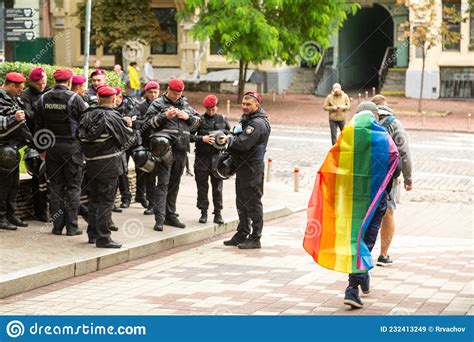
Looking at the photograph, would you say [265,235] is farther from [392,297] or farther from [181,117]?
[392,297]

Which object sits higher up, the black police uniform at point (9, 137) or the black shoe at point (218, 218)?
the black police uniform at point (9, 137)

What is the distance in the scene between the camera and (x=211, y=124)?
15156 mm

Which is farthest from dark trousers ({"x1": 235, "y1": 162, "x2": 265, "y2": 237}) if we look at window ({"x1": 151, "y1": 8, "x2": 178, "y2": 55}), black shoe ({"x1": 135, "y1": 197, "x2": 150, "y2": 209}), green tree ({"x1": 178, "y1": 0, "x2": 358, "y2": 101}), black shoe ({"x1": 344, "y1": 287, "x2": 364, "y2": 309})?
window ({"x1": 151, "y1": 8, "x2": 178, "y2": 55})

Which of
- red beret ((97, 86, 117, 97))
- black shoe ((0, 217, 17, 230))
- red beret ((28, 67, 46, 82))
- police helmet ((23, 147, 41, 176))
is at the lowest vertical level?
black shoe ((0, 217, 17, 230))

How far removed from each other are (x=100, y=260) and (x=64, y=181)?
5.29 ft

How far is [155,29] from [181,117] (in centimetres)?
3214

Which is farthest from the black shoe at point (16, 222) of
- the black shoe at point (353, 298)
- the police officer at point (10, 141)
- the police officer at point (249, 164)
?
the black shoe at point (353, 298)

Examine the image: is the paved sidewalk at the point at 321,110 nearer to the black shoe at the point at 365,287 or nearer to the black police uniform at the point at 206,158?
the black police uniform at the point at 206,158

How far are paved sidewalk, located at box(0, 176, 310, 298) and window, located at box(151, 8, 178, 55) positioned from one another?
33.1 m

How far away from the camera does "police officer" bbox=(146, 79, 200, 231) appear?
47.5 feet

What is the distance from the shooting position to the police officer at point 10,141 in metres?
13.4

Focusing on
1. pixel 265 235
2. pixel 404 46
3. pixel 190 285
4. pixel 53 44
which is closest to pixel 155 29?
pixel 53 44

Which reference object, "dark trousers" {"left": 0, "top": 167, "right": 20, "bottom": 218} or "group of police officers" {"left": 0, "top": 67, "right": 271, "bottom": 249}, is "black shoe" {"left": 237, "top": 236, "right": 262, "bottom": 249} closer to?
"group of police officers" {"left": 0, "top": 67, "right": 271, "bottom": 249}

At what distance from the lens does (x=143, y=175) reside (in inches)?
650
